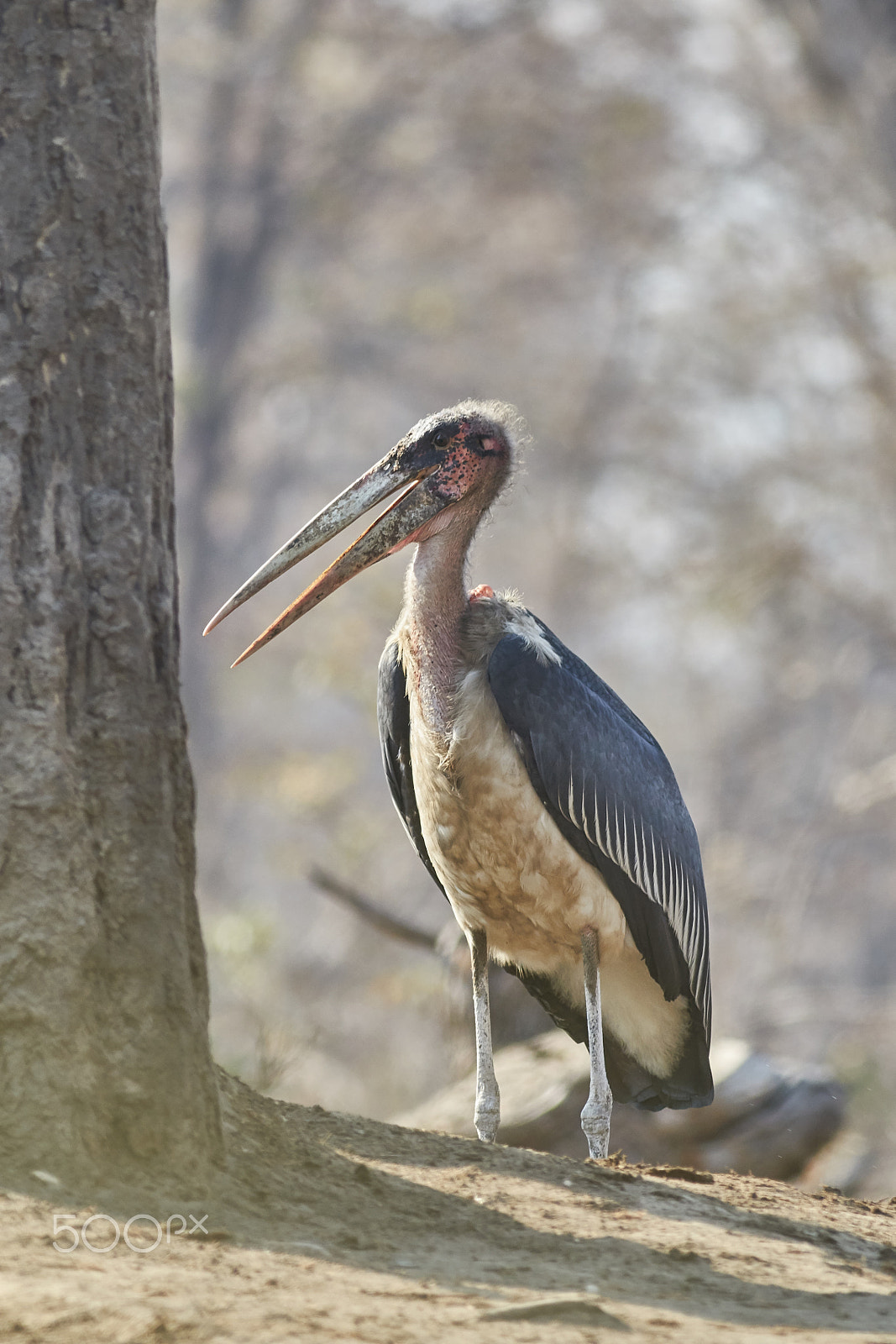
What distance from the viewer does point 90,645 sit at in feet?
10.5

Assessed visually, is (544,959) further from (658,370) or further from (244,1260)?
(658,370)

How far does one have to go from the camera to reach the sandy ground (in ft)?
8.05

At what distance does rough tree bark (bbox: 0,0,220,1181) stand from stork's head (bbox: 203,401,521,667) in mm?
1301

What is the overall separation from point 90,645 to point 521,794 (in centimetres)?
158

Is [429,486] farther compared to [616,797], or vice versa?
[429,486]

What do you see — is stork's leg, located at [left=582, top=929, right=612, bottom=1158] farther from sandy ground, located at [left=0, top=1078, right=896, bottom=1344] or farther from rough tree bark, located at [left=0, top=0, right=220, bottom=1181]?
rough tree bark, located at [left=0, top=0, right=220, bottom=1181]

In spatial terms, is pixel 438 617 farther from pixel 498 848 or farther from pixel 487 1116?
pixel 487 1116

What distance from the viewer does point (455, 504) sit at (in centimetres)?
476

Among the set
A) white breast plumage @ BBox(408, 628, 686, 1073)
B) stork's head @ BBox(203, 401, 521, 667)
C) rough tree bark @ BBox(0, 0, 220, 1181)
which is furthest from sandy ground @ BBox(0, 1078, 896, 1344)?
stork's head @ BBox(203, 401, 521, 667)

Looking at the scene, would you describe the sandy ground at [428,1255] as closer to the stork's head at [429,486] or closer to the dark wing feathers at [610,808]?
the dark wing feathers at [610,808]

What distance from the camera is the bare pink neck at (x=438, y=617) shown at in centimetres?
450

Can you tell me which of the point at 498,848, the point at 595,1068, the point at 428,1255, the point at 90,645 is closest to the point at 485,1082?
the point at 595,1068

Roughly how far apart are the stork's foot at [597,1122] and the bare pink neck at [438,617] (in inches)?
46.1

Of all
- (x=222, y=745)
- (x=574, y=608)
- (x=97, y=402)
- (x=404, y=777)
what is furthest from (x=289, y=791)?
(x=97, y=402)
